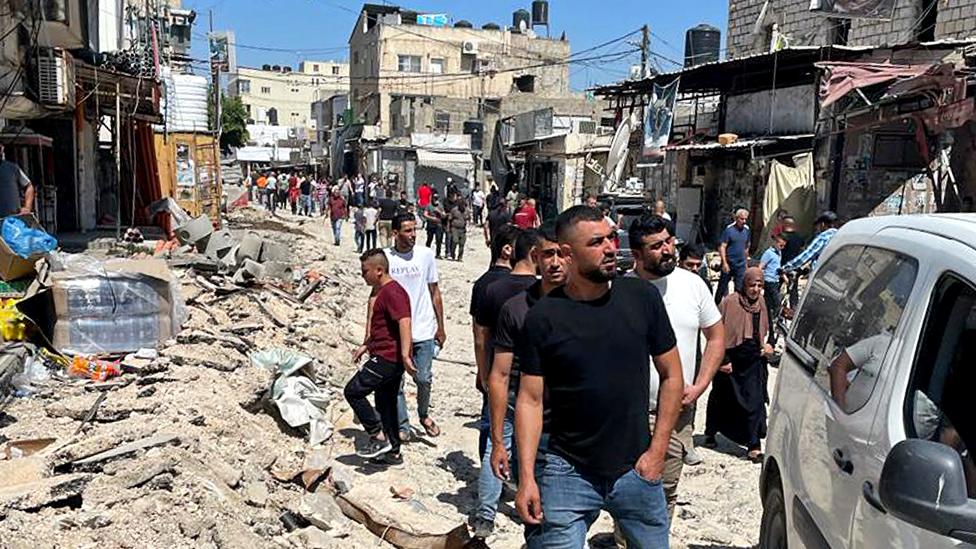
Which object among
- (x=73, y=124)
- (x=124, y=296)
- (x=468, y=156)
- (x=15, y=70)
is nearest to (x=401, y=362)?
(x=124, y=296)

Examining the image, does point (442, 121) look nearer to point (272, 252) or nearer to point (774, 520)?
point (272, 252)

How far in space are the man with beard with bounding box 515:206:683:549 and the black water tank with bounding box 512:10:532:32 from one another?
2566 inches

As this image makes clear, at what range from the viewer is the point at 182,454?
17.5 feet

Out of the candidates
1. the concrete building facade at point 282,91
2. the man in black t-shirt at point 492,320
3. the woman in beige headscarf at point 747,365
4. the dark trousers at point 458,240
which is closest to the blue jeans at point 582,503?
the man in black t-shirt at point 492,320

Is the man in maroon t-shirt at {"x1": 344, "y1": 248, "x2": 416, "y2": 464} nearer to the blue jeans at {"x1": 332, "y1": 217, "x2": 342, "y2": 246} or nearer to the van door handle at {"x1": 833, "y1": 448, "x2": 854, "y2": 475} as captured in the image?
the van door handle at {"x1": 833, "y1": 448, "x2": 854, "y2": 475}

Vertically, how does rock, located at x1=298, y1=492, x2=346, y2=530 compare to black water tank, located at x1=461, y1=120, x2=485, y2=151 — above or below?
below

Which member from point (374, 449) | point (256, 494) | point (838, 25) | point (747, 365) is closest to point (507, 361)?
point (256, 494)

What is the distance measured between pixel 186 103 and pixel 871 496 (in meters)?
20.8

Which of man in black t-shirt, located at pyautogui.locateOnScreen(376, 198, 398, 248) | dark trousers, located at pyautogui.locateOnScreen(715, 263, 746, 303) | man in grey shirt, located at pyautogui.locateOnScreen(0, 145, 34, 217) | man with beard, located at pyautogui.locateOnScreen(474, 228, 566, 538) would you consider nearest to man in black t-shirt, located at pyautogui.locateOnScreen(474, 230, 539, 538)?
man with beard, located at pyautogui.locateOnScreen(474, 228, 566, 538)

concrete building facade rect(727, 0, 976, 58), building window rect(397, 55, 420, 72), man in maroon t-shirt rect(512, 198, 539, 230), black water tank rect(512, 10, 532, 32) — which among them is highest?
black water tank rect(512, 10, 532, 32)

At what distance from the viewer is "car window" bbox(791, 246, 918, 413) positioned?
Answer: 117 inches

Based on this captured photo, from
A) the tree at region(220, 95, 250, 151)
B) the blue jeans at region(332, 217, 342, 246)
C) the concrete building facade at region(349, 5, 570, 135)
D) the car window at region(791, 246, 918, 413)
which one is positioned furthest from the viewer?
the concrete building facade at region(349, 5, 570, 135)

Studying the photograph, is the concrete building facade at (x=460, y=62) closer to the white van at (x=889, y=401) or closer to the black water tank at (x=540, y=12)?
the black water tank at (x=540, y=12)

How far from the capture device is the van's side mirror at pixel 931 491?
6.79 ft
